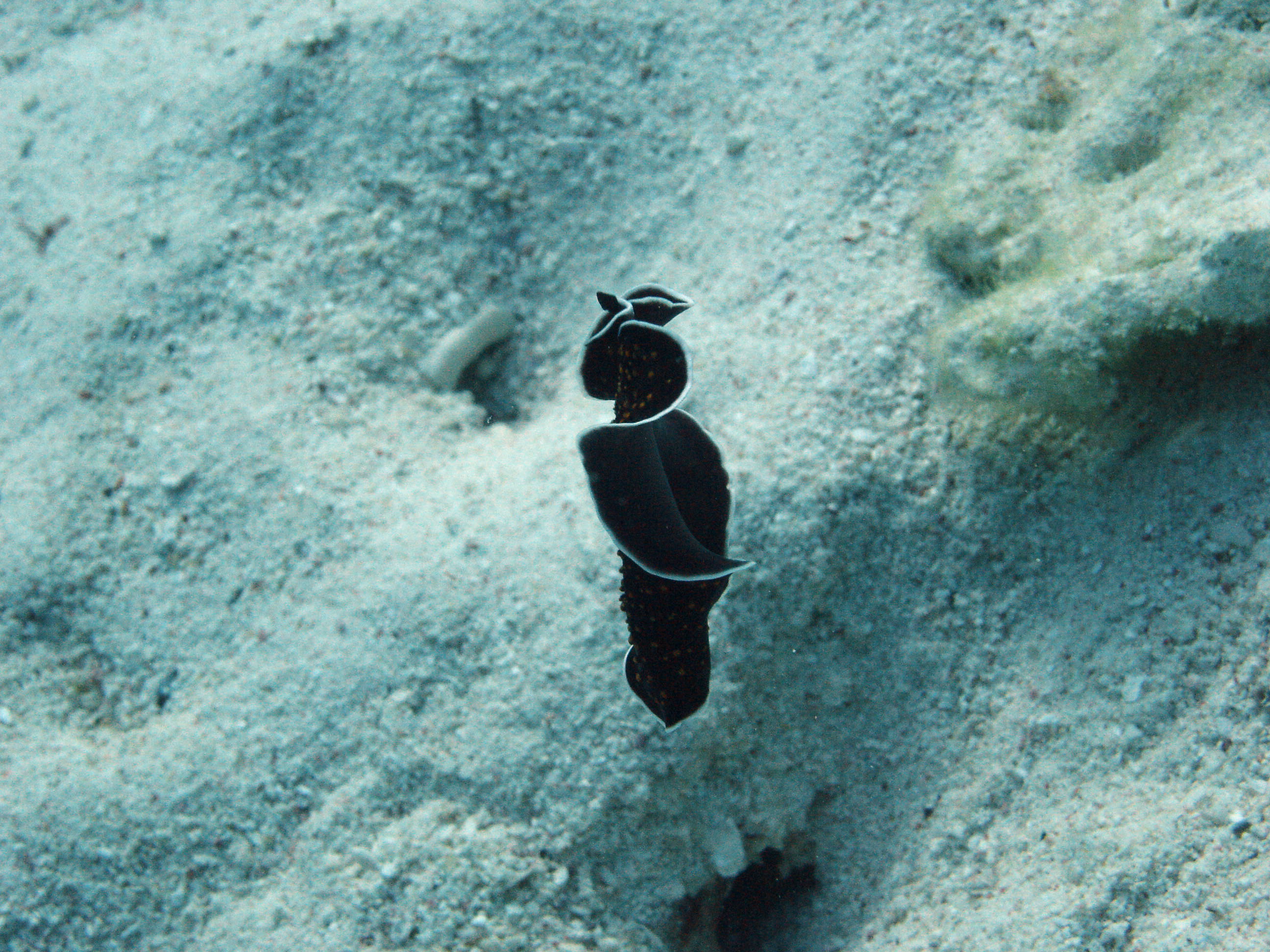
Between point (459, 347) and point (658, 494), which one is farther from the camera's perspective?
point (459, 347)

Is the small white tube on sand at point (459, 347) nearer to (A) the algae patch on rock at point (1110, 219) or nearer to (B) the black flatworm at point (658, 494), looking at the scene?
(B) the black flatworm at point (658, 494)

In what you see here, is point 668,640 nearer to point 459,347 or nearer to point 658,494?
point 658,494

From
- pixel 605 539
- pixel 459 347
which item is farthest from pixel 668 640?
pixel 459 347

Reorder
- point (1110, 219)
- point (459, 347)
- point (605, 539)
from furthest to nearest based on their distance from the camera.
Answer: point (459, 347)
point (605, 539)
point (1110, 219)

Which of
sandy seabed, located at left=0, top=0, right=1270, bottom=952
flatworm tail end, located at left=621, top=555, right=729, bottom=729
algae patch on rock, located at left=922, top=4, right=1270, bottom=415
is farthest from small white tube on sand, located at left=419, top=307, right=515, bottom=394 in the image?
algae patch on rock, located at left=922, top=4, right=1270, bottom=415

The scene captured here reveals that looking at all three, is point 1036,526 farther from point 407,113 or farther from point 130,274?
point 130,274

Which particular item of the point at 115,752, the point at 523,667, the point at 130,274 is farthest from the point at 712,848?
the point at 130,274

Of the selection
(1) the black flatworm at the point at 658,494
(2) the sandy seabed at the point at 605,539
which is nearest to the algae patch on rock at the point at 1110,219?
(2) the sandy seabed at the point at 605,539
